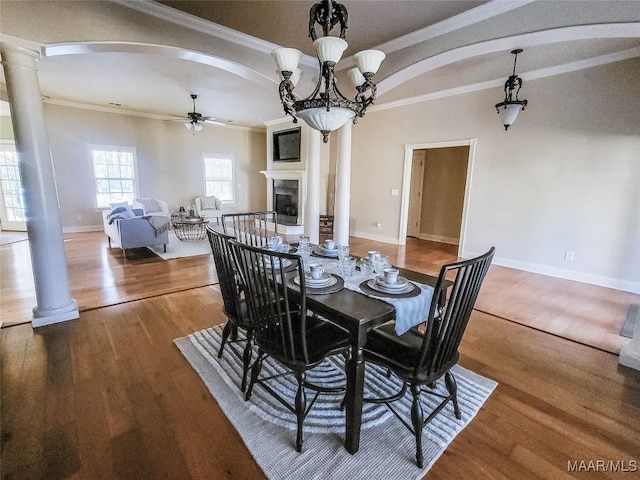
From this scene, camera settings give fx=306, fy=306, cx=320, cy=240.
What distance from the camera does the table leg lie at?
1429 mm

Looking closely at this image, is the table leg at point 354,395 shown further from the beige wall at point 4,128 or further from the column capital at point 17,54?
the beige wall at point 4,128

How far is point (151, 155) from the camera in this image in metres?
7.79

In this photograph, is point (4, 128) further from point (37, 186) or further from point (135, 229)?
point (37, 186)

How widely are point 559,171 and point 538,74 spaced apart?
142 cm

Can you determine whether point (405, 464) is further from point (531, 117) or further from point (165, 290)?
point (531, 117)

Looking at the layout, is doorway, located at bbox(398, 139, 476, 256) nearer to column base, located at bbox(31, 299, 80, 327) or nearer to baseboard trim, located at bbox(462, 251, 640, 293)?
baseboard trim, located at bbox(462, 251, 640, 293)

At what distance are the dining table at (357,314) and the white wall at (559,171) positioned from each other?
391 centimetres

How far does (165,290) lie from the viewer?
143 inches

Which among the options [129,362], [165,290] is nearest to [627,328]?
[129,362]

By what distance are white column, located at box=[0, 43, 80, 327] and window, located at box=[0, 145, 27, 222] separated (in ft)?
18.8

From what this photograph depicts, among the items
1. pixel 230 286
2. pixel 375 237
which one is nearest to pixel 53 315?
pixel 230 286

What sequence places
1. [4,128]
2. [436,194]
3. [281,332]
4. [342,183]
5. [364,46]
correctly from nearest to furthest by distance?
[281,332], [364,46], [342,183], [4,128], [436,194]

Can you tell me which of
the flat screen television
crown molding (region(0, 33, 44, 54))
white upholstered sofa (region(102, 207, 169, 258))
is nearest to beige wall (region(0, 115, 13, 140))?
white upholstered sofa (region(102, 207, 169, 258))

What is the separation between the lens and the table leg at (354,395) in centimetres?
143
